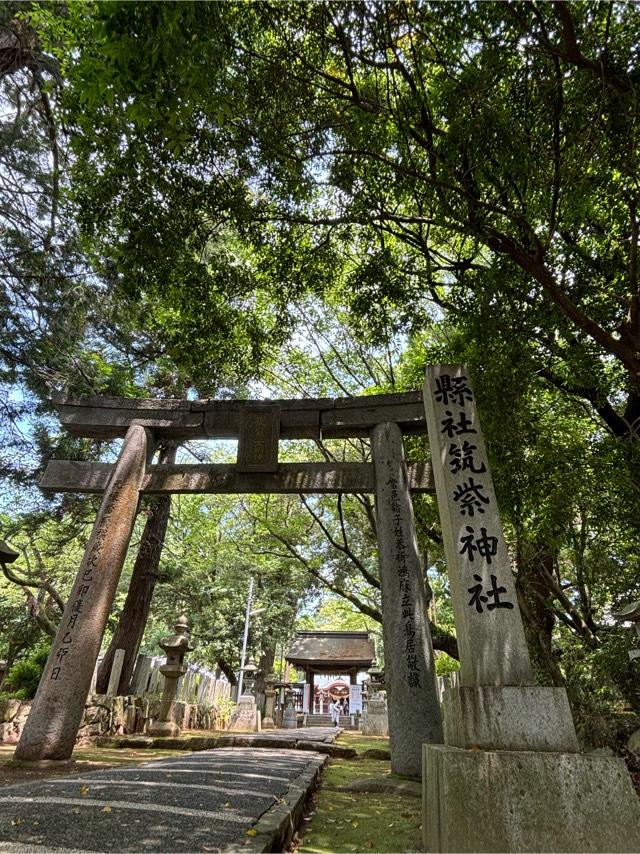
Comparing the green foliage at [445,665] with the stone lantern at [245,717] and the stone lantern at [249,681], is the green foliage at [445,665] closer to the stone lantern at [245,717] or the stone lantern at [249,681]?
the stone lantern at [245,717]

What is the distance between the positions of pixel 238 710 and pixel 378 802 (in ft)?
44.4

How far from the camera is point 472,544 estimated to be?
3.89 metres

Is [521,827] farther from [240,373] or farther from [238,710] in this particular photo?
[238,710]

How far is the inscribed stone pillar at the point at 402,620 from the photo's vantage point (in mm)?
5508

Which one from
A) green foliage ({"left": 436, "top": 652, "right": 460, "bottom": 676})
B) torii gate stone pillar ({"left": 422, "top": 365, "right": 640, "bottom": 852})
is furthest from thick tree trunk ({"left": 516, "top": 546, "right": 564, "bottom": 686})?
green foliage ({"left": 436, "top": 652, "right": 460, "bottom": 676})

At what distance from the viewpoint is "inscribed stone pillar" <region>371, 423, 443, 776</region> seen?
18.1 ft

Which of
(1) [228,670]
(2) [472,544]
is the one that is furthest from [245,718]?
(2) [472,544]

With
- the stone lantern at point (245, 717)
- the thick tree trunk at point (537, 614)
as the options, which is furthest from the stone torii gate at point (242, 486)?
the stone lantern at point (245, 717)

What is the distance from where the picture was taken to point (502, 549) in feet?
12.6

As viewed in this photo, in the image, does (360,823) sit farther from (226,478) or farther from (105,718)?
(105,718)

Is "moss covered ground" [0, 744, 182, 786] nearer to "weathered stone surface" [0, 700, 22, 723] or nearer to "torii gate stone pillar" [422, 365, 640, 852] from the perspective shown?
"weathered stone surface" [0, 700, 22, 723]

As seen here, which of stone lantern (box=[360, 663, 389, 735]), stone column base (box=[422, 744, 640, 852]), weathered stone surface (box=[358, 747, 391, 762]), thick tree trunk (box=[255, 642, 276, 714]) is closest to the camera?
stone column base (box=[422, 744, 640, 852])

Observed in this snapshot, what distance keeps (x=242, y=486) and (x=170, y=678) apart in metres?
5.86

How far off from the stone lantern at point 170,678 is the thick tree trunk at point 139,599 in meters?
0.70
